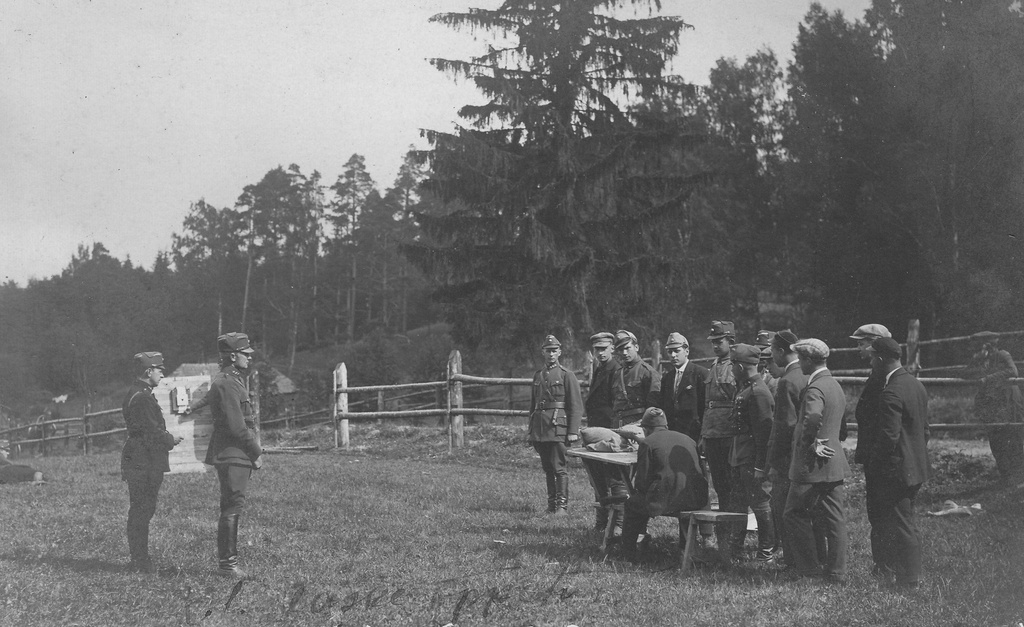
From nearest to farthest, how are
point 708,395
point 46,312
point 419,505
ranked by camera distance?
1. point 708,395
2. point 46,312
3. point 419,505

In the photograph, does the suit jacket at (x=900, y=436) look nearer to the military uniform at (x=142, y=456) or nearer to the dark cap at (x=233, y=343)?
the dark cap at (x=233, y=343)

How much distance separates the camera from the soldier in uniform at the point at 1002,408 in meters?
9.91

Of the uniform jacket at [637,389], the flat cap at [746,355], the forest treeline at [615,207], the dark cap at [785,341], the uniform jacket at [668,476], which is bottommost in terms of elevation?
the uniform jacket at [668,476]

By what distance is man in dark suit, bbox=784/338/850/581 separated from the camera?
20.4ft

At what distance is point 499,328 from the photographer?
22.5 m

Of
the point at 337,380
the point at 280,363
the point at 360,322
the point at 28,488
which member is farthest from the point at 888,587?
the point at 360,322

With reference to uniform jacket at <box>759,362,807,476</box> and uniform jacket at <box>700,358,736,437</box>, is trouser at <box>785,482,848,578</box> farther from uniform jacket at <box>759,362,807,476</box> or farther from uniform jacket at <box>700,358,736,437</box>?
uniform jacket at <box>700,358,736,437</box>

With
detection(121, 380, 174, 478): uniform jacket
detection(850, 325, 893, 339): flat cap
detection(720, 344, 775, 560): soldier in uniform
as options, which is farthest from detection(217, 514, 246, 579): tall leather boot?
detection(850, 325, 893, 339): flat cap

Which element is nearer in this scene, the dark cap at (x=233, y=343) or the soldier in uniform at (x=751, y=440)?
the dark cap at (x=233, y=343)

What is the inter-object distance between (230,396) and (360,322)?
44722 millimetres

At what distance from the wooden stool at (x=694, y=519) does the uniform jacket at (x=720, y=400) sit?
42.4 inches

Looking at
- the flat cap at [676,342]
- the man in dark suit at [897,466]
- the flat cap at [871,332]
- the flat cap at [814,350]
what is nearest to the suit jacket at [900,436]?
the man in dark suit at [897,466]

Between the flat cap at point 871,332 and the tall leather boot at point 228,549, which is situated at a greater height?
the flat cap at point 871,332

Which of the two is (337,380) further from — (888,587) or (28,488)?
(888,587)
